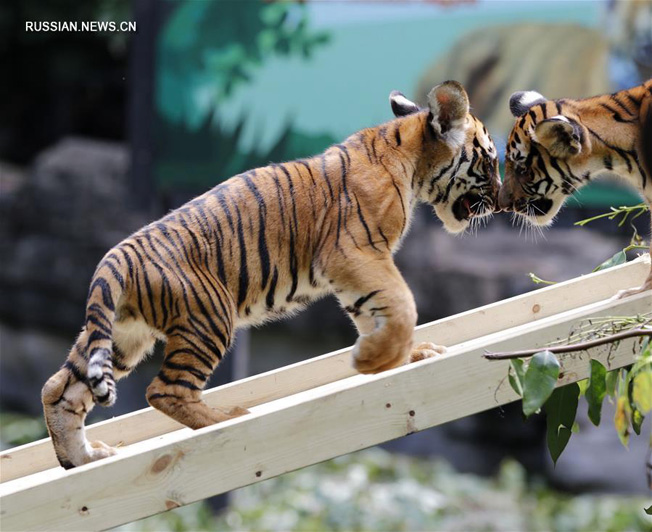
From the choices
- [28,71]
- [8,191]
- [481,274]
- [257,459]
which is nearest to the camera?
[257,459]

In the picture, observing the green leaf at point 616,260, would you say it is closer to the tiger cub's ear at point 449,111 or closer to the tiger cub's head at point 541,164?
the tiger cub's head at point 541,164

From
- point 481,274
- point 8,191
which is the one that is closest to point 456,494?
point 481,274

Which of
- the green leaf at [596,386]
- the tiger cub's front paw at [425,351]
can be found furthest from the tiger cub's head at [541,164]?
the green leaf at [596,386]

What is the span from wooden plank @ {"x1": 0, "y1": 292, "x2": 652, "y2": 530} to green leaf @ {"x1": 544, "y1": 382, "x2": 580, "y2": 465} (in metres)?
0.05

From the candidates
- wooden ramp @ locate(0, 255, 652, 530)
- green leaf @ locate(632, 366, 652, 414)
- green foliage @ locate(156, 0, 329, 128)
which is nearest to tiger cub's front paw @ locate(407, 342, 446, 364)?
wooden ramp @ locate(0, 255, 652, 530)

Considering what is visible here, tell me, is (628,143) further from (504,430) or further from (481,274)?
(504,430)

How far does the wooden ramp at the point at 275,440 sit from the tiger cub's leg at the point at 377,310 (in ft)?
0.82

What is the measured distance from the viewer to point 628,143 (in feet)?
11.0

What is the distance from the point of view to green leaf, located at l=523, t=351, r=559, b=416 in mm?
2211

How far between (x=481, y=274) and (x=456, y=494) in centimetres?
164

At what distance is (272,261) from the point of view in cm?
303

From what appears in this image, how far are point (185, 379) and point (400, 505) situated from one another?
4.10 meters

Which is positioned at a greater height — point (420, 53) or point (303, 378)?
point (420, 53)

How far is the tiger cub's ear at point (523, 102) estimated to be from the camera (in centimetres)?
360
